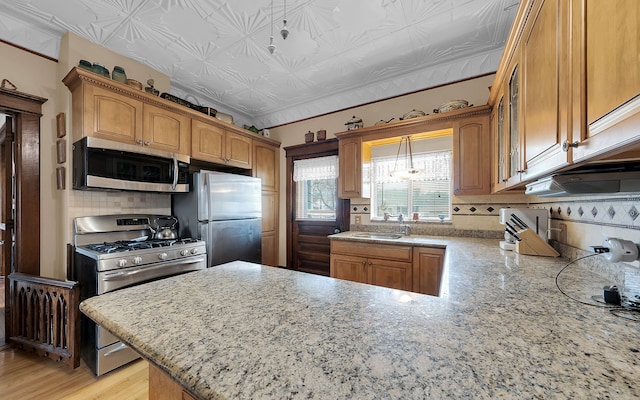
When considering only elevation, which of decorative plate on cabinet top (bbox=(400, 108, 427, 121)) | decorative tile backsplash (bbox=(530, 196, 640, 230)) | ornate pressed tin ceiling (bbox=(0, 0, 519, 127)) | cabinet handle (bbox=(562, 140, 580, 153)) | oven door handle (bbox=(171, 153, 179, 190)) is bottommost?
decorative tile backsplash (bbox=(530, 196, 640, 230))

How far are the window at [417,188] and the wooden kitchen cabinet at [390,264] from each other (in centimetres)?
75

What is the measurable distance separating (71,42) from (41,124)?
76cm

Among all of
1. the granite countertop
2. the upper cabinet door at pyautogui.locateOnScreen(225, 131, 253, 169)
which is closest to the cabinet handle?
the granite countertop

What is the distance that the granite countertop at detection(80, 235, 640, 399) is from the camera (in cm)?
46

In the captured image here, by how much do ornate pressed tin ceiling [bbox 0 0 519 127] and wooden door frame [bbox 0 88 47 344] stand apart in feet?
1.79

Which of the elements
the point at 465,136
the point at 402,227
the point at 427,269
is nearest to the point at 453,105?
the point at 465,136

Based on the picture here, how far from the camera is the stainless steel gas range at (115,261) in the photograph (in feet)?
6.07

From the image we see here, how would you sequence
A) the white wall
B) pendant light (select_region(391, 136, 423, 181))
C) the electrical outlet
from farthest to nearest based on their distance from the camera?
pendant light (select_region(391, 136, 423, 181))
the white wall
the electrical outlet

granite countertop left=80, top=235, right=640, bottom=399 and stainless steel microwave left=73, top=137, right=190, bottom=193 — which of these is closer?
granite countertop left=80, top=235, right=640, bottom=399

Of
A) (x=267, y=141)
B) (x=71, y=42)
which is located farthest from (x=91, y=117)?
(x=267, y=141)

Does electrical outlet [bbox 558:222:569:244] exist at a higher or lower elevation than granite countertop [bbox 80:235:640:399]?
higher

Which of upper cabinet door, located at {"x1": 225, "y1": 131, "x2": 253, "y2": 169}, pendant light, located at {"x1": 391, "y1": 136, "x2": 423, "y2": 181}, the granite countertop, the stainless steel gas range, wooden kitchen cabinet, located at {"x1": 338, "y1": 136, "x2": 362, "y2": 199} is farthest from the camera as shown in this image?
upper cabinet door, located at {"x1": 225, "y1": 131, "x2": 253, "y2": 169}

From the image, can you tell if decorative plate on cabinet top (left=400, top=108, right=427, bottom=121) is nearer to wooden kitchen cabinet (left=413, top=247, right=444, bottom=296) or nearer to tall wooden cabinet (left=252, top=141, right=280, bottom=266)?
wooden kitchen cabinet (left=413, top=247, right=444, bottom=296)

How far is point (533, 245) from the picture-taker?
5.61 feet
